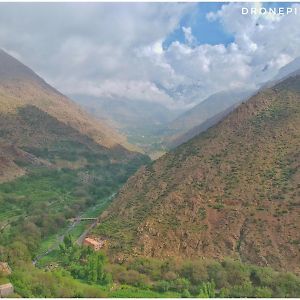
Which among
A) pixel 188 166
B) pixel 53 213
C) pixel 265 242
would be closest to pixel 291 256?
pixel 265 242

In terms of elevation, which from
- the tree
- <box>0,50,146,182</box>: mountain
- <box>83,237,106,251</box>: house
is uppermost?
<box>0,50,146,182</box>: mountain

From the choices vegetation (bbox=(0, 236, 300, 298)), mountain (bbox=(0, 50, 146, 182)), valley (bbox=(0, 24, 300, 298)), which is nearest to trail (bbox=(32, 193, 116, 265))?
valley (bbox=(0, 24, 300, 298))

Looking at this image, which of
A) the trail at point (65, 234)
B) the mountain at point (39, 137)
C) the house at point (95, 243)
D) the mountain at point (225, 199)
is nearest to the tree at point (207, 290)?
the mountain at point (225, 199)

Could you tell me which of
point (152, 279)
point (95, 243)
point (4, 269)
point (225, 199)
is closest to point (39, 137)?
point (95, 243)

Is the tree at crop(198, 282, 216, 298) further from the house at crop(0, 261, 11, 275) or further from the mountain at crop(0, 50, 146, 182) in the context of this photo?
the mountain at crop(0, 50, 146, 182)

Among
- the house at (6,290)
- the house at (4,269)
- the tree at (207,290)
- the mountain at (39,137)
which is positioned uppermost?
the mountain at (39,137)

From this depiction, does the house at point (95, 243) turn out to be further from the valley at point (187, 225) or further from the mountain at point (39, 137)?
the mountain at point (39, 137)

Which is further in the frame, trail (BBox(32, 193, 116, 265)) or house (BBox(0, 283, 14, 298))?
trail (BBox(32, 193, 116, 265))
